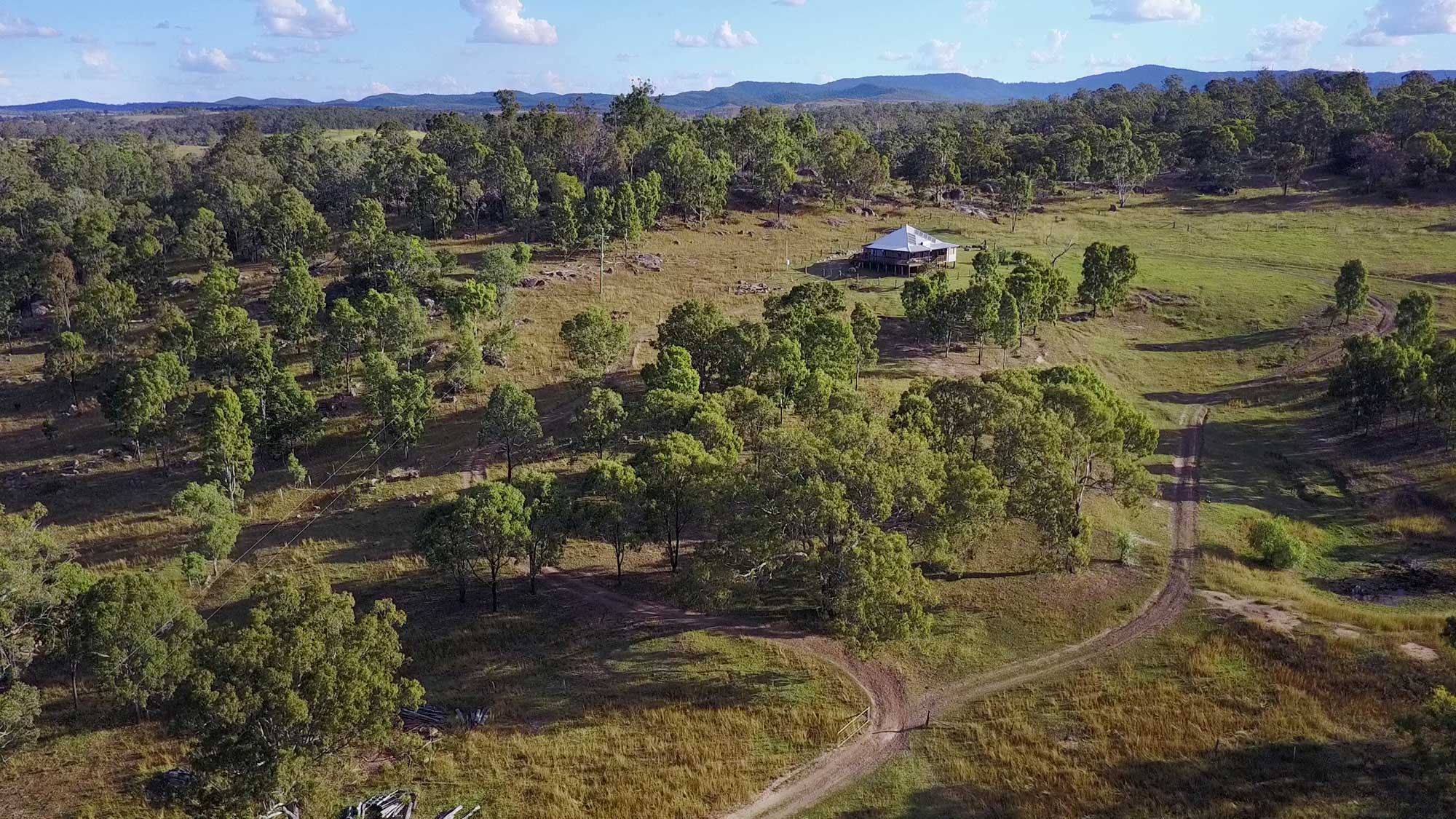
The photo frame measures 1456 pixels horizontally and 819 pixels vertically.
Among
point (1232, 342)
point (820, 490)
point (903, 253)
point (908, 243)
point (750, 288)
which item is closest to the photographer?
point (820, 490)

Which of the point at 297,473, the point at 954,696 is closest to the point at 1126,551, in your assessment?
the point at 954,696

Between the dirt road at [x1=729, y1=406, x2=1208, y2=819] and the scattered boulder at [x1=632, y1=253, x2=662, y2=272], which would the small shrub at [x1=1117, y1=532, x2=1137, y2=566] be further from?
the scattered boulder at [x1=632, y1=253, x2=662, y2=272]

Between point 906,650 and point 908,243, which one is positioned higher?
point 908,243

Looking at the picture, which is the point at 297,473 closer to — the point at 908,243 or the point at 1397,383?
the point at 908,243

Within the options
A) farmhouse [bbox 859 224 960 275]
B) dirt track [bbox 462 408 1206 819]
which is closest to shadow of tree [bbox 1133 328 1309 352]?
farmhouse [bbox 859 224 960 275]

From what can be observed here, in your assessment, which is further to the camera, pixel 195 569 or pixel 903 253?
pixel 903 253

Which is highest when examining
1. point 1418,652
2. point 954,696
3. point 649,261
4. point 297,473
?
point 649,261
